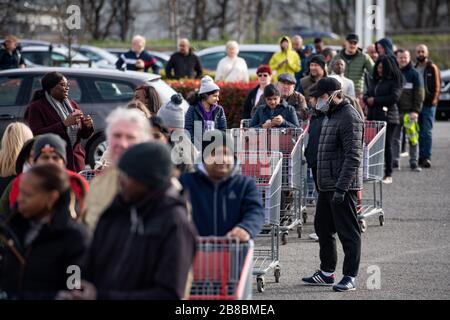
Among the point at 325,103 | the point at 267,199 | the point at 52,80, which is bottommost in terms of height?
the point at 267,199

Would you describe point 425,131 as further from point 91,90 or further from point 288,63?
point 91,90

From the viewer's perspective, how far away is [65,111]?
36.4ft

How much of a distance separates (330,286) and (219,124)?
10.1 ft

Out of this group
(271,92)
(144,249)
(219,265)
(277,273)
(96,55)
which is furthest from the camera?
(96,55)

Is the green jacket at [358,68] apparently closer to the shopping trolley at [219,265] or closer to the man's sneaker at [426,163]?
the man's sneaker at [426,163]

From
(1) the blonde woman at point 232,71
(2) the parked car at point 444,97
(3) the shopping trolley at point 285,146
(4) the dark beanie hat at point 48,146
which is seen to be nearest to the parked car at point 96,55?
(2) the parked car at point 444,97

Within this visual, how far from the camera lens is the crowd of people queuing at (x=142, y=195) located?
4918 mm

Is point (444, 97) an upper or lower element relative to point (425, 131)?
upper

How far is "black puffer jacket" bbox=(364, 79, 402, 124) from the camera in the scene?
53.3 ft

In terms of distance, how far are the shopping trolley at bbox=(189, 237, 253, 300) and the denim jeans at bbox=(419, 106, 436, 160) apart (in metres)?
12.1

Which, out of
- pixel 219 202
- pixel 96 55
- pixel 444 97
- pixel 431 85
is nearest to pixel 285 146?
pixel 219 202

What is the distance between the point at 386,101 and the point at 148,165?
11641mm

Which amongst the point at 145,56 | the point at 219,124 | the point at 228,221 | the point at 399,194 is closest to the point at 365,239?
the point at 219,124
